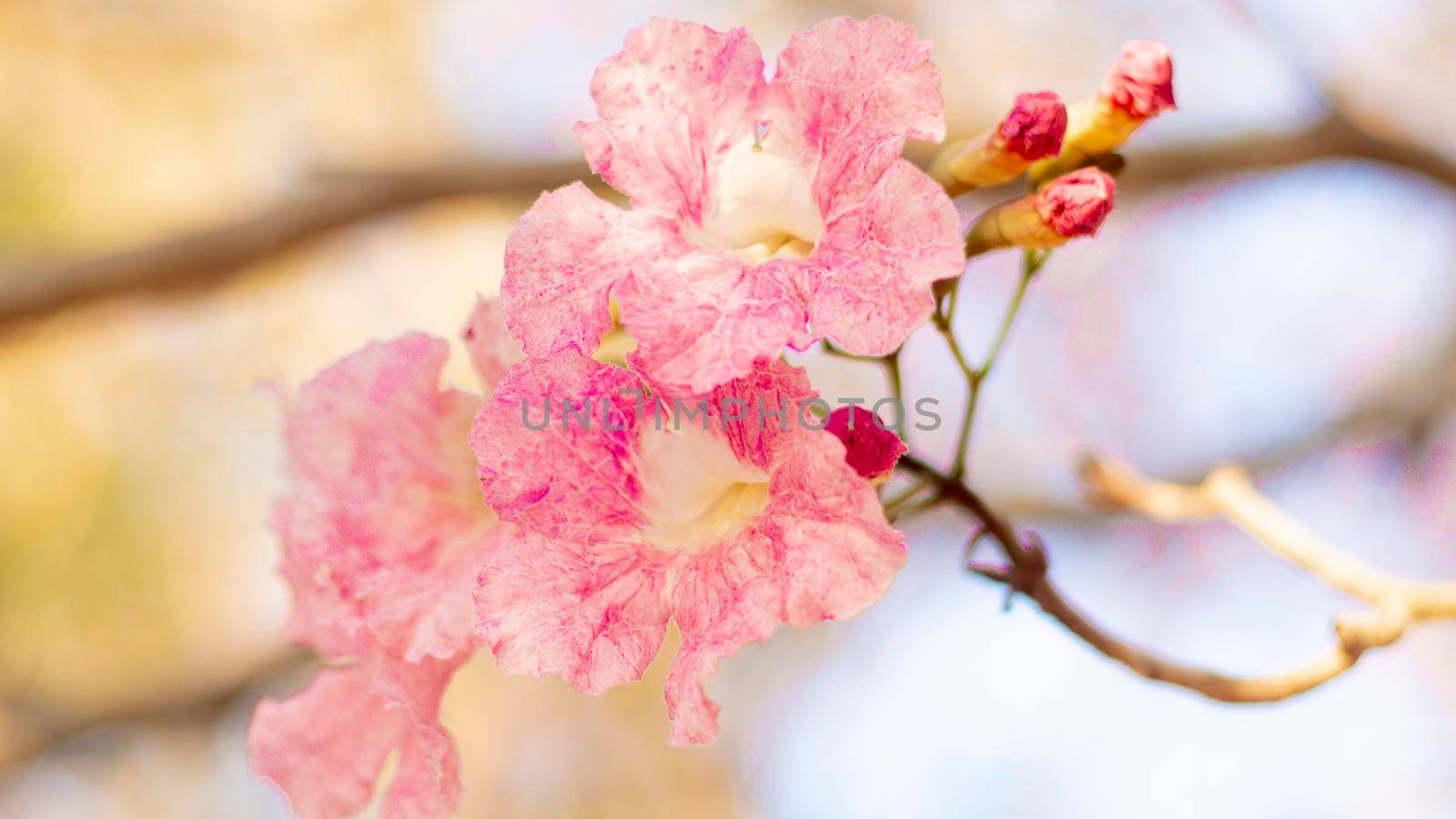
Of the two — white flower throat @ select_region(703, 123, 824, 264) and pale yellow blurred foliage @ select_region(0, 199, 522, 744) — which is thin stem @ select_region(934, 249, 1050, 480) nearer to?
white flower throat @ select_region(703, 123, 824, 264)

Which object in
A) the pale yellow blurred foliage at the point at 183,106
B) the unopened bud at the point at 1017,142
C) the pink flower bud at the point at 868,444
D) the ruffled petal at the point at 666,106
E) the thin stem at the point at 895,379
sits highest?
the ruffled petal at the point at 666,106

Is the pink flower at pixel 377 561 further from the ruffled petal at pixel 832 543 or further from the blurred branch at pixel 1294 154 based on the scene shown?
the blurred branch at pixel 1294 154

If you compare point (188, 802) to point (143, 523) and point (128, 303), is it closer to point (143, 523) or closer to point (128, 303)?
point (143, 523)

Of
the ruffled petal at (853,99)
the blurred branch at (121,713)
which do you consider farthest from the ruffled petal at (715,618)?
the blurred branch at (121,713)

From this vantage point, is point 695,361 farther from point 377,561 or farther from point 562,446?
point 377,561

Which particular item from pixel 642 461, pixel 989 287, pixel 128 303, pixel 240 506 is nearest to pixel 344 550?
pixel 642 461
